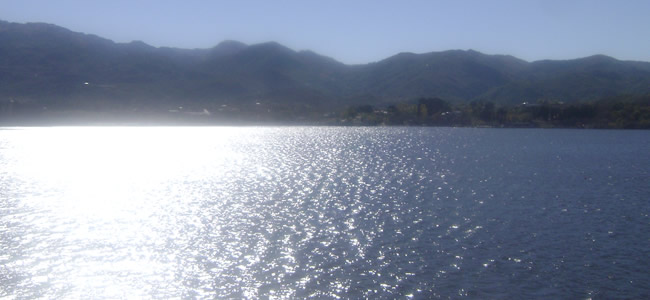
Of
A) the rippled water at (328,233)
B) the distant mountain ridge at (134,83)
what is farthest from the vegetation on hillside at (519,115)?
the rippled water at (328,233)

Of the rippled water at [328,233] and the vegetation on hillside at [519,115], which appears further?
the vegetation on hillside at [519,115]

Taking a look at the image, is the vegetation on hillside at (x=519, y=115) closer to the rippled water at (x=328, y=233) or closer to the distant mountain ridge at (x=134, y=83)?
the distant mountain ridge at (x=134, y=83)

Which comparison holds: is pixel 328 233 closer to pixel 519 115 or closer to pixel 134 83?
pixel 519 115

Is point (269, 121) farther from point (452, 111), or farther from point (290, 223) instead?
point (290, 223)

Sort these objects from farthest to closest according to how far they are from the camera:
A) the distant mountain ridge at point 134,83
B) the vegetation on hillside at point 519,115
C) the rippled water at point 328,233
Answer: the distant mountain ridge at point 134,83 → the vegetation on hillside at point 519,115 → the rippled water at point 328,233

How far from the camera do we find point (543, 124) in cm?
11956

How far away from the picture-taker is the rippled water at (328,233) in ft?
51.0

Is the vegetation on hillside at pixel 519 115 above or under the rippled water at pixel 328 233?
above

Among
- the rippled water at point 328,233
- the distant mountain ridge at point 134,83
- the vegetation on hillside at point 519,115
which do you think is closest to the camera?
the rippled water at point 328,233

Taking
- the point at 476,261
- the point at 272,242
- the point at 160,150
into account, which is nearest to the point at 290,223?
the point at 272,242

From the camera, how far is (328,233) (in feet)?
70.0

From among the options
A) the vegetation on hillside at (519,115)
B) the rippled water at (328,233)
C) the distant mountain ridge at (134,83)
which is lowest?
the rippled water at (328,233)

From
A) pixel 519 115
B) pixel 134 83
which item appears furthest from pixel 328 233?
pixel 134 83

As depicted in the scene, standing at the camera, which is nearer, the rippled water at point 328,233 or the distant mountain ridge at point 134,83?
the rippled water at point 328,233
